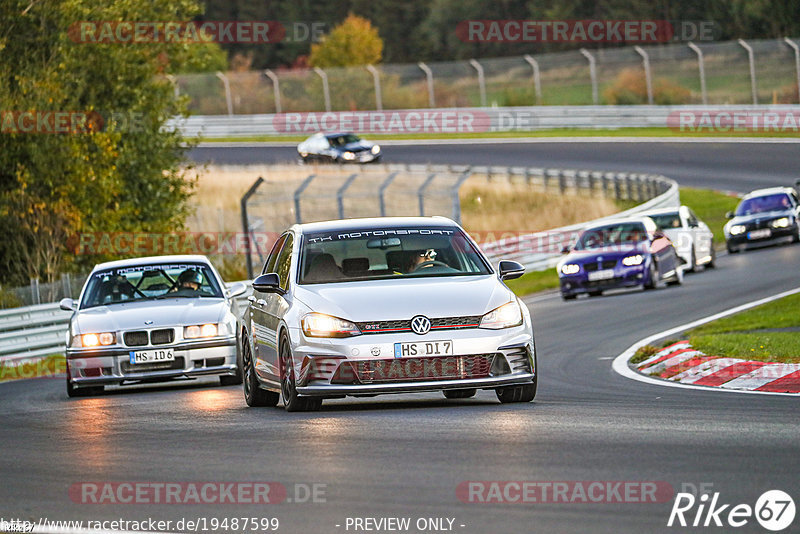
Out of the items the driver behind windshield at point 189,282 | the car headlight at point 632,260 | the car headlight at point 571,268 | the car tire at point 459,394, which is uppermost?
the driver behind windshield at point 189,282

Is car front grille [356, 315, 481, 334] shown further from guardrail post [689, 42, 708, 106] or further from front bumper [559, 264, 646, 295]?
guardrail post [689, 42, 708, 106]

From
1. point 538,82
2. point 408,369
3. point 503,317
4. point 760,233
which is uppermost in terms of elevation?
point 538,82

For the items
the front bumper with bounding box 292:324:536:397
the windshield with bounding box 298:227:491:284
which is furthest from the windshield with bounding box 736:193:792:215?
the front bumper with bounding box 292:324:536:397

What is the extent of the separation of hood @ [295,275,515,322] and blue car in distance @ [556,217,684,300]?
48.4 ft

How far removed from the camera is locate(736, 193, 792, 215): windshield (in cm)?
3278

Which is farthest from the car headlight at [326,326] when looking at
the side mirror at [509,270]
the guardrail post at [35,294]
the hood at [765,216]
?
the hood at [765,216]

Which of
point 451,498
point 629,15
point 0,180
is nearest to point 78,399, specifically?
point 451,498

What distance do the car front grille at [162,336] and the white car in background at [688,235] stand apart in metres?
14.5

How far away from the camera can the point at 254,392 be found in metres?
12.8

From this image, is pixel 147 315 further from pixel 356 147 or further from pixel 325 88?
pixel 325 88

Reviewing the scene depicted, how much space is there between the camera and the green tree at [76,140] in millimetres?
28688

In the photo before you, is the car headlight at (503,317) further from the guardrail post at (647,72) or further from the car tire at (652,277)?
the guardrail post at (647,72)

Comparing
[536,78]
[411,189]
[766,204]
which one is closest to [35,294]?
[766,204]

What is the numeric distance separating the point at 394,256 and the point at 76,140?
1874 cm
